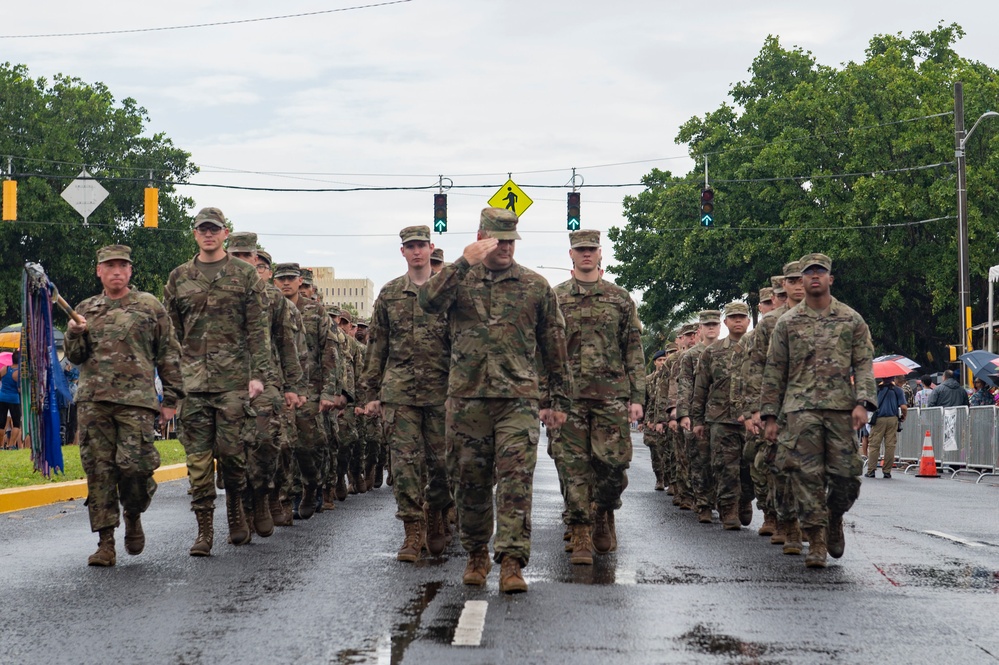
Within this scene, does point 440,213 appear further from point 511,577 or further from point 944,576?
point 511,577

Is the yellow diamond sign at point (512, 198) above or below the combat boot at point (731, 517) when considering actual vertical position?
above

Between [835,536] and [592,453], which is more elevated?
[592,453]

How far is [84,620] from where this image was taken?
707cm

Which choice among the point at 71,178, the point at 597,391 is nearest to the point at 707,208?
the point at 597,391

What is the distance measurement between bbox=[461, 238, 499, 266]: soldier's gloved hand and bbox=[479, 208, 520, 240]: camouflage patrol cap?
0.40 ft

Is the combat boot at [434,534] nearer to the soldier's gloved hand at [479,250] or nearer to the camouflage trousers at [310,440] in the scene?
the soldier's gloved hand at [479,250]

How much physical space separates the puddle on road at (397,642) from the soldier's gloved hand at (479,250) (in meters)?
1.88

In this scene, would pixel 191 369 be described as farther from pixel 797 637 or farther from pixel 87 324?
pixel 797 637

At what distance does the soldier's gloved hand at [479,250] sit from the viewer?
8.14m

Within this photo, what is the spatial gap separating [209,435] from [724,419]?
5048 mm

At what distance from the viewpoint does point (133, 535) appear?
376 inches

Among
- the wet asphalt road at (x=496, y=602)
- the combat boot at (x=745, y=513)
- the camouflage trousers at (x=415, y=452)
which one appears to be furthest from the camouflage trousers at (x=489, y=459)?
the combat boot at (x=745, y=513)

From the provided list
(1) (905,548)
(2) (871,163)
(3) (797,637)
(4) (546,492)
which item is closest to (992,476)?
(4) (546,492)

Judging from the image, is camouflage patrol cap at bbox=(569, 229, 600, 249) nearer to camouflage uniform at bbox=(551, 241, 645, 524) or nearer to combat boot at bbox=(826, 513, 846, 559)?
camouflage uniform at bbox=(551, 241, 645, 524)
